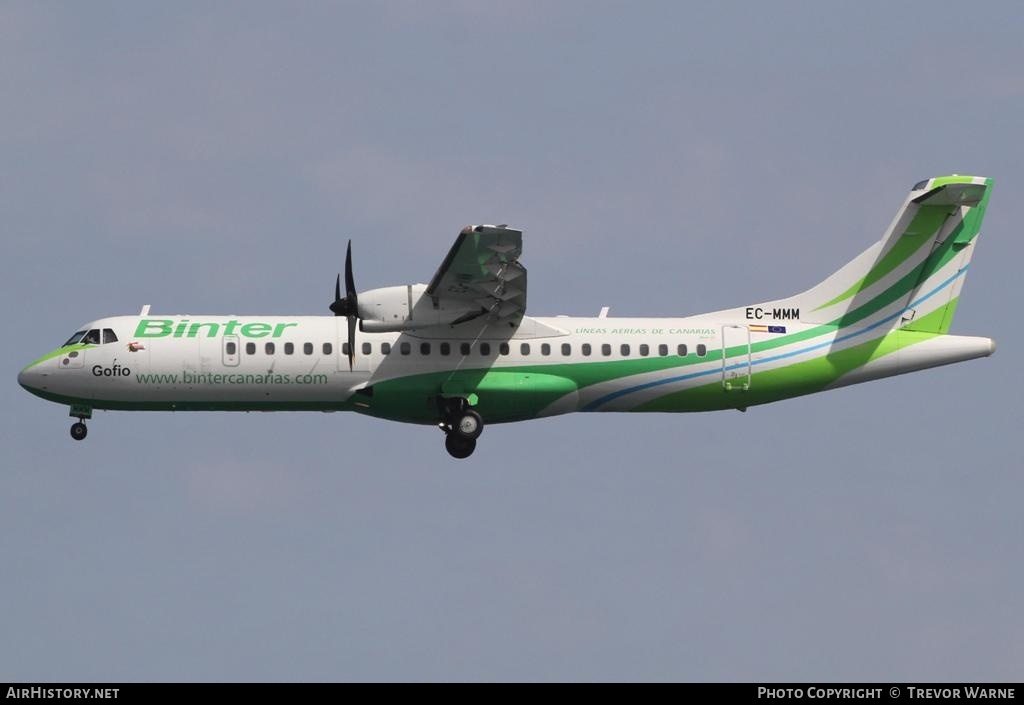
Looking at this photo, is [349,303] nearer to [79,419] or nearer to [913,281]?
[79,419]

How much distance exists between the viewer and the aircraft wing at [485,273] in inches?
1330

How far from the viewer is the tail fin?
38875mm

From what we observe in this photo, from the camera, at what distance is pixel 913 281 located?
128ft

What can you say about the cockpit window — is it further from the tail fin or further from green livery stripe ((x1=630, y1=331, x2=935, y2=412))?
the tail fin

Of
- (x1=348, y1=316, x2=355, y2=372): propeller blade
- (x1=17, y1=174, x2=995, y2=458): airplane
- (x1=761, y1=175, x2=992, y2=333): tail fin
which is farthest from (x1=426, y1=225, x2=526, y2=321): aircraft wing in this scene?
(x1=761, y1=175, x2=992, y2=333): tail fin

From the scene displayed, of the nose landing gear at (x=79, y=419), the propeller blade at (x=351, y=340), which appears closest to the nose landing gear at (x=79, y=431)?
the nose landing gear at (x=79, y=419)

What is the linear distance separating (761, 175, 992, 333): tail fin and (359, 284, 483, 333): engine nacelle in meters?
7.79

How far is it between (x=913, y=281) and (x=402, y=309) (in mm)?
12081

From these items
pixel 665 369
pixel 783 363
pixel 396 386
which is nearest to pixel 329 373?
pixel 396 386

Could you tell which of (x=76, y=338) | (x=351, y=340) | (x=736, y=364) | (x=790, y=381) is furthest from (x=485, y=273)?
(x=76, y=338)

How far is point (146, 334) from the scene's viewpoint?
3709 cm

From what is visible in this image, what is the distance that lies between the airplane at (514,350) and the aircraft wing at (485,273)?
0.06 metres

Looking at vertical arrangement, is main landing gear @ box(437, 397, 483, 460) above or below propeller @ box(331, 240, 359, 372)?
below

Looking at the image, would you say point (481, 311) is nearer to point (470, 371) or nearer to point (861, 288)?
point (470, 371)
